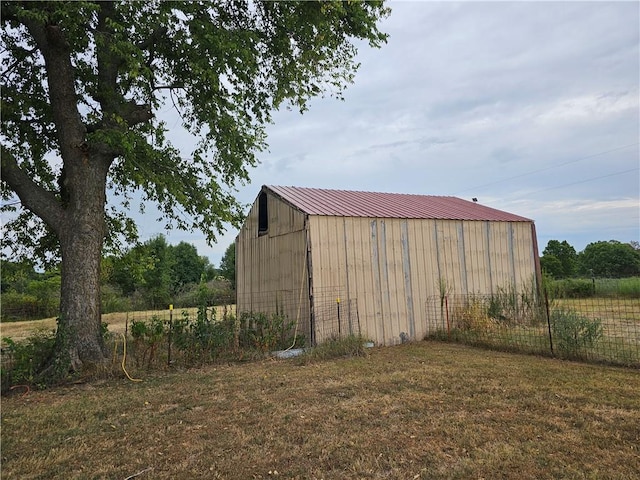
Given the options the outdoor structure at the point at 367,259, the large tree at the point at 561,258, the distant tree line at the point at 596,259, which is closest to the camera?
the outdoor structure at the point at 367,259

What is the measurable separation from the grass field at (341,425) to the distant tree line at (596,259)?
40.2 m

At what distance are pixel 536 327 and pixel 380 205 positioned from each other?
15.6 feet

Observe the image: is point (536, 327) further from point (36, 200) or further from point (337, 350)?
point (36, 200)

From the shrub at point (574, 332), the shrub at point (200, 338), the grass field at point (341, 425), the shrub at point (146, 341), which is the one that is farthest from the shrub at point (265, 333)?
the shrub at point (574, 332)

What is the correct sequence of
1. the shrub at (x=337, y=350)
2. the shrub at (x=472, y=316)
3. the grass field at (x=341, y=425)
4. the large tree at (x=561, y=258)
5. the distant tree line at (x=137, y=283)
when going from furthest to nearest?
the large tree at (x=561, y=258) < the distant tree line at (x=137, y=283) < the shrub at (x=472, y=316) < the shrub at (x=337, y=350) < the grass field at (x=341, y=425)

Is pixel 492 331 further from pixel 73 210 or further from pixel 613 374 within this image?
pixel 73 210

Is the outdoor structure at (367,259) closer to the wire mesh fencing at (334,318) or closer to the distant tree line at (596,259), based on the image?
the wire mesh fencing at (334,318)

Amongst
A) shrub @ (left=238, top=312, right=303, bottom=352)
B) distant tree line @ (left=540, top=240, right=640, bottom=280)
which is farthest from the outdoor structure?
distant tree line @ (left=540, top=240, right=640, bottom=280)

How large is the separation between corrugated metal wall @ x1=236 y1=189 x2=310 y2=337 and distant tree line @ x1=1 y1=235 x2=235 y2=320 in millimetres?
883

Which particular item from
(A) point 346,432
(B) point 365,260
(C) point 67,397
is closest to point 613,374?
(A) point 346,432

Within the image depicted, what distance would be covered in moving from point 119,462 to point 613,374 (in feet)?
20.1

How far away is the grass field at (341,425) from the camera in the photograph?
10.3 feet

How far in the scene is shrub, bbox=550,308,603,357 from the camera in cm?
682

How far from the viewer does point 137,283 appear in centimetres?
1294
